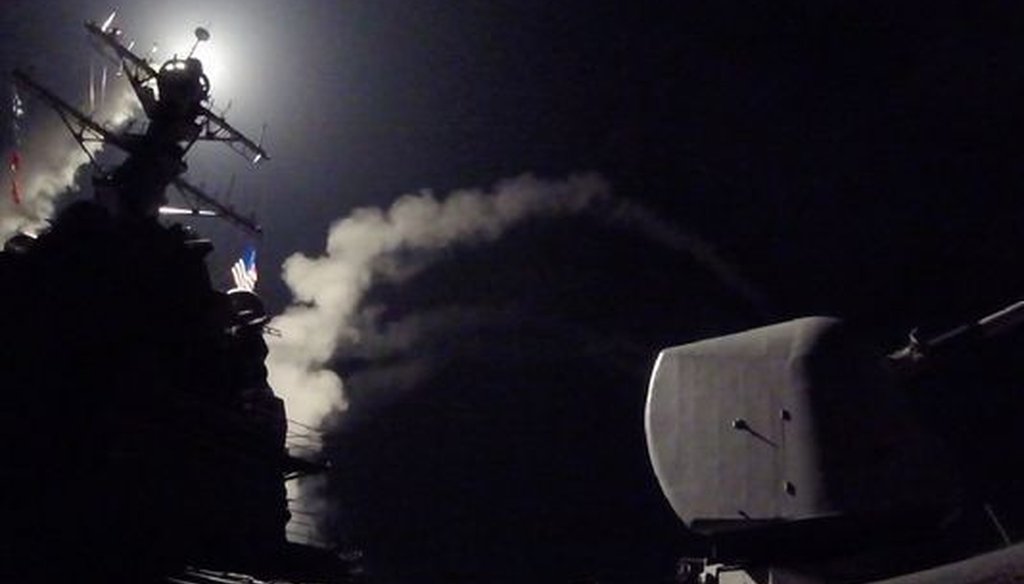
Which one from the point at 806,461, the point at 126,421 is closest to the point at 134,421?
the point at 126,421

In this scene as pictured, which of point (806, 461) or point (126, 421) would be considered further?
point (126, 421)

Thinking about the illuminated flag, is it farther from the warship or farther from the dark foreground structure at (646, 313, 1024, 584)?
the dark foreground structure at (646, 313, 1024, 584)

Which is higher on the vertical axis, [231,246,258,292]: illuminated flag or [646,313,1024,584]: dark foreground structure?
[231,246,258,292]: illuminated flag

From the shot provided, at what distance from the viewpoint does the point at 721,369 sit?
32.4 feet

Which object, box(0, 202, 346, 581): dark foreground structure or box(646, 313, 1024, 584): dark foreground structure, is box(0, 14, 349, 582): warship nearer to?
box(0, 202, 346, 581): dark foreground structure

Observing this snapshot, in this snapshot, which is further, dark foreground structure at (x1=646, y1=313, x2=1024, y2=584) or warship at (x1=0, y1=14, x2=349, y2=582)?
warship at (x1=0, y1=14, x2=349, y2=582)

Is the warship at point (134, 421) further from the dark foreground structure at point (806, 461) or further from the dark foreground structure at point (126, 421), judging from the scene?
the dark foreground structure at point (806, 461)

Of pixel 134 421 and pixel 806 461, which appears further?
pixel 134 421

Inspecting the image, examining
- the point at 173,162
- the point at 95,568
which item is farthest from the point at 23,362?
the point at 173,162

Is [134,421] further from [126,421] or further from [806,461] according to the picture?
[806,461]

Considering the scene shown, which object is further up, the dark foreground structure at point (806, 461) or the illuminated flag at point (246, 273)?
the illuminated flag at point (246, 273)

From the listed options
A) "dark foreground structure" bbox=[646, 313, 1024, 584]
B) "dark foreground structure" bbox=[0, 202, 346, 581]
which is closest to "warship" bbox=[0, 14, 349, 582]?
"dark foreground structure" bbox=[0, 202, 346, 581]

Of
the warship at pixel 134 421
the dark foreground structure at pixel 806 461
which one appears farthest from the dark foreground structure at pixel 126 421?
the dark foreground structure at pixel 806 461

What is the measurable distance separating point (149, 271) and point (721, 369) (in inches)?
574
